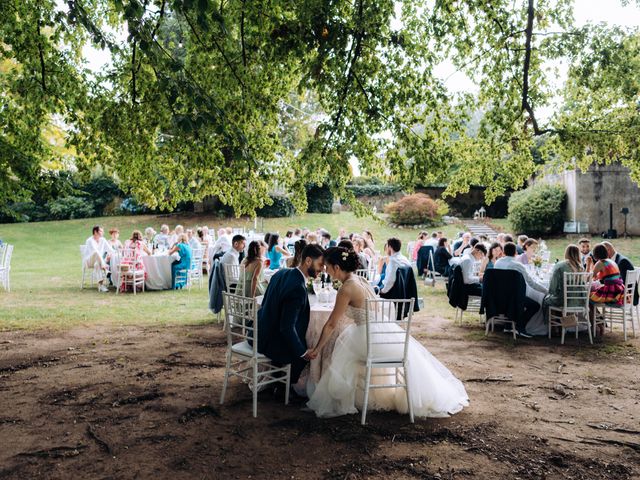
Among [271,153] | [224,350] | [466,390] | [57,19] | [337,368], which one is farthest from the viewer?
[271,153]

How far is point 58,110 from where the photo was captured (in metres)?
8.01

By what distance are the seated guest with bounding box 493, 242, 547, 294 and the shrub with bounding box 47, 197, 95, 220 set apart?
90.9ft

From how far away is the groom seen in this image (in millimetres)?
5117

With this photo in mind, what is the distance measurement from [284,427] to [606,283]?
5880 millimetres

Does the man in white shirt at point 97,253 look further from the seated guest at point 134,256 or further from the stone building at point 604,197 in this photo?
the stone building at point 604,197

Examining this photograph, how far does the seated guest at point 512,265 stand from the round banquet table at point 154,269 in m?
8.17

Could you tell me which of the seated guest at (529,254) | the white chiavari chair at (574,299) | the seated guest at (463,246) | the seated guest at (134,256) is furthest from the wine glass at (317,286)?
the seated guest at (463,246)

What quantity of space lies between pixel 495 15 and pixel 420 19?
1.11 m

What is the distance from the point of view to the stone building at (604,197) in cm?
2284

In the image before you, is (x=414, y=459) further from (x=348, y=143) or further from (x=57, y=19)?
(x=57, y=19)

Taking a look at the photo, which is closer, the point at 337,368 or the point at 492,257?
the point at 337,368

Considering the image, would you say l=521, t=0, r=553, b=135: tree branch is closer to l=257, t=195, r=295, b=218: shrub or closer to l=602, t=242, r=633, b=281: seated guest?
l=602, t=242, r=633, b=281: seated guest

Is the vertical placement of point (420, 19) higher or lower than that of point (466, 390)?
higher

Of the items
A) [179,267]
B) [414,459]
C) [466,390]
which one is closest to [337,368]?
[414,459]
